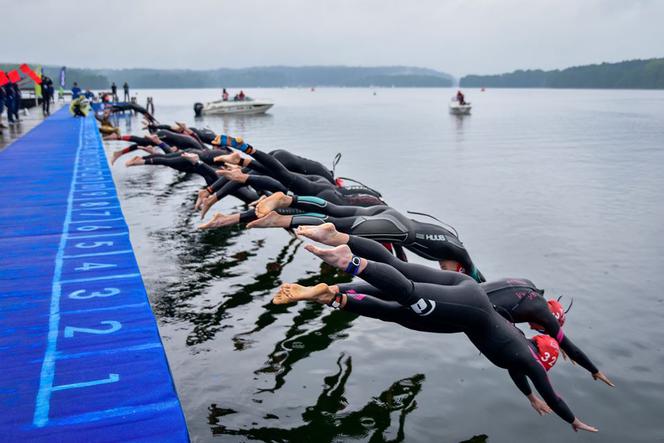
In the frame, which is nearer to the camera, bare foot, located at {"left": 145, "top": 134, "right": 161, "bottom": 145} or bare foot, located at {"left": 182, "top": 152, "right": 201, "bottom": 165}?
bare foot, located at {"left": 182, "top": 152, "right": 201, "bottom": 165}

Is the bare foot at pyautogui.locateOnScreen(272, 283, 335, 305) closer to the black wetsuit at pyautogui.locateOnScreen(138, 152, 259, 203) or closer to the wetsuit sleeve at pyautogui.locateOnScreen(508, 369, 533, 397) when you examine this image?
the wetsuit sleeve at pyautogui.locateOnScreen(508, 369, 533, 397)

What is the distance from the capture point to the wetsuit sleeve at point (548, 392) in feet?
17.3

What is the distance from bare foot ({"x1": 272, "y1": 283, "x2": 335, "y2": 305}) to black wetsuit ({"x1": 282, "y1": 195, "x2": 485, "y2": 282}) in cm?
240

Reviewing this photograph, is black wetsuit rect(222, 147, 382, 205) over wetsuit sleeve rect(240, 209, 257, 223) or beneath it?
over

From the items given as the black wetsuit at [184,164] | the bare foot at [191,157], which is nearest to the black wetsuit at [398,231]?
the bare foot at [191,157]

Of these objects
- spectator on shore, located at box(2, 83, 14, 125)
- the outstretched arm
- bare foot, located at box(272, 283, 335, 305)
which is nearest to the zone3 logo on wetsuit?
bare foot, located at box(272, 283, 335, 305)

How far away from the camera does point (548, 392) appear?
5258 millimetres

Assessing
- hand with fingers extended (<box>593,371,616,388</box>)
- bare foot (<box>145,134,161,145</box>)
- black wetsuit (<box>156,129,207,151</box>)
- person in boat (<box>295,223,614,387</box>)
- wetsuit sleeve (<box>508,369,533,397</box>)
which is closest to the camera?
person in boat (<box>295,223,614,387</box>)

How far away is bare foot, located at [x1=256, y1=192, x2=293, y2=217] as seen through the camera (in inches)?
272

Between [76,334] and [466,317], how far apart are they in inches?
169

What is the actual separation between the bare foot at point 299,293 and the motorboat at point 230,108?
169 feet

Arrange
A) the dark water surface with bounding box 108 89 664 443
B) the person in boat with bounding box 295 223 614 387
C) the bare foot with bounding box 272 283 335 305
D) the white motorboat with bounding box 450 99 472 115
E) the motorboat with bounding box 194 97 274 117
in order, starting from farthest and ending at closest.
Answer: the white motorboat with bounding box 450 99 472 115
the motorboat with bounding box 194 97 274 117
the dark water surface with bounding box 108 89 664 443
the person in boat with bounding box 295 223 614 387
the bare foot with bounding box 272 283 335 305

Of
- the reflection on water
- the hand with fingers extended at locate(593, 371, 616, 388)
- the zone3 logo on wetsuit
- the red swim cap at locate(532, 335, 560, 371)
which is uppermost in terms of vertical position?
the zone3 logo on wetsuit

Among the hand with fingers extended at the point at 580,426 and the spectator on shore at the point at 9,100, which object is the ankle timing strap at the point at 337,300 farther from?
the spectator on shore at the point at 9,100
